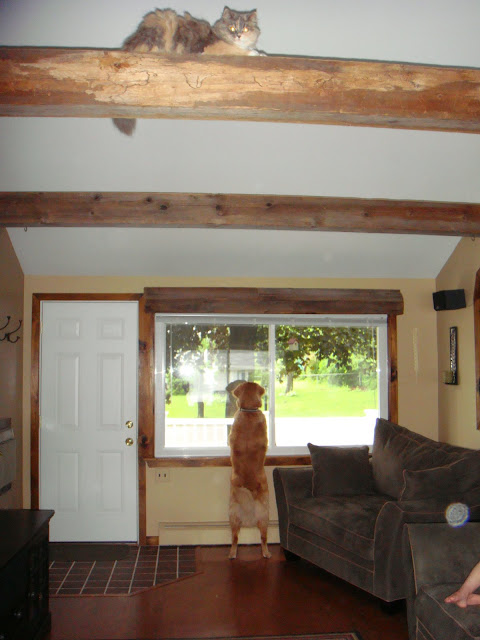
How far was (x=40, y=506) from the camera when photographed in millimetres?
4609

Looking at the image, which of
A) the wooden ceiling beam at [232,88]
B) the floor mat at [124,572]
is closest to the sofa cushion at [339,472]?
the floor mat at [124,572]

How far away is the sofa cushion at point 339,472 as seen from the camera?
13.6 feet

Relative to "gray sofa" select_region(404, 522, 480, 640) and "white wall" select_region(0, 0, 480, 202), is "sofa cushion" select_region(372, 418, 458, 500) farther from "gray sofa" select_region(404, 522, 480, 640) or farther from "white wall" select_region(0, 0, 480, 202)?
"white wall" select_region(0, 0, 480, 202)

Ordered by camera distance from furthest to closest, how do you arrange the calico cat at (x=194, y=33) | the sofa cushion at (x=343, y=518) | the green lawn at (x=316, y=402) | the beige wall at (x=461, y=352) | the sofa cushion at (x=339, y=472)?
the green lawn at (x=316, y=402), the beige wall at (x=461, y=352), the sofa cushion at (x=339, y=472), the sofa cushion at (x=343, y=518), the calico cat at (x=194, y=33)

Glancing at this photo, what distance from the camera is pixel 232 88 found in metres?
2.18

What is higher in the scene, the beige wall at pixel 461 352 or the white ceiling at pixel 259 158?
the white ceiling at pixel 259 158

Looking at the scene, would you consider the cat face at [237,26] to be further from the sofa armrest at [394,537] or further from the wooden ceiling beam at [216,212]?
the sofa armrest at [394,537]

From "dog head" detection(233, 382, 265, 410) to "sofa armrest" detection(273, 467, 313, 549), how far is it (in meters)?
0.51

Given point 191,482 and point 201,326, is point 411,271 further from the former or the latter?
point 191,482

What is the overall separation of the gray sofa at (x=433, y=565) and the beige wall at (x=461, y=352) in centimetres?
157

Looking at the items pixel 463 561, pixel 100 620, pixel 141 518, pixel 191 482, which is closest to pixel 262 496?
pixel 191 482

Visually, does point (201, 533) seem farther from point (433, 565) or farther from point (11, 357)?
point (433, 565)

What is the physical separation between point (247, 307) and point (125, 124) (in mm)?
1942

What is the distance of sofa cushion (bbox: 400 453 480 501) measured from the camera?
10.6 feet
